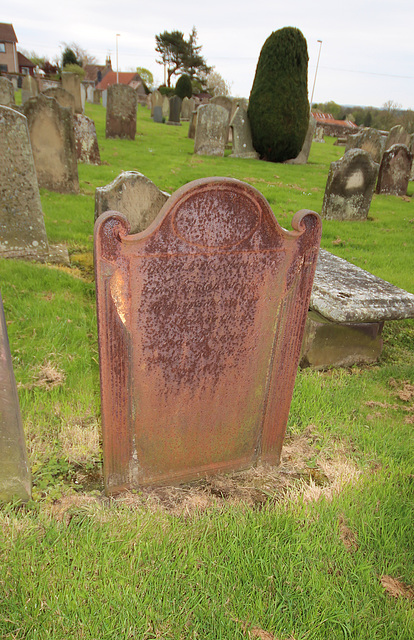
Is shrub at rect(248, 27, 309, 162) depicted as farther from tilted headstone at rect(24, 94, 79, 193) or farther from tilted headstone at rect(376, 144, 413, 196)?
tilted headstone at rect(24, 94, 79, 193)

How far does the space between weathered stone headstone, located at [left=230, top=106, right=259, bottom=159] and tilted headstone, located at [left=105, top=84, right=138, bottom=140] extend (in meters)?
3.39

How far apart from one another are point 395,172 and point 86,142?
774 cm

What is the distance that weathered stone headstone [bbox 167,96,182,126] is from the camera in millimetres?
22438

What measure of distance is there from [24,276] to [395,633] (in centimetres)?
419

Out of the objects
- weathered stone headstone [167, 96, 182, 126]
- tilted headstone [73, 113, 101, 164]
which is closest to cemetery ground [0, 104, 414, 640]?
tilted headstone [73, 113, 101, 164]

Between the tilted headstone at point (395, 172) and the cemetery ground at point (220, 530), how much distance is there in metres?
8.61

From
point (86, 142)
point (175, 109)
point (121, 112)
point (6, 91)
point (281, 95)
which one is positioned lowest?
point (86, 142)

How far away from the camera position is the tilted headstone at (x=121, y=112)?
518 inches

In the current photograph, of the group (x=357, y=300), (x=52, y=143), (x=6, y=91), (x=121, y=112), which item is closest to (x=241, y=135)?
(x=121, y=112)

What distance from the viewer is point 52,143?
710 centimetres

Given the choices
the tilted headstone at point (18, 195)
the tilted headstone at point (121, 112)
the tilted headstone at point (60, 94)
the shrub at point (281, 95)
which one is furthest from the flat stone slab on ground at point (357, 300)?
the tilted headstone at point (60, 94)

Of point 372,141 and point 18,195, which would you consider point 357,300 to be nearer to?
point 18,195

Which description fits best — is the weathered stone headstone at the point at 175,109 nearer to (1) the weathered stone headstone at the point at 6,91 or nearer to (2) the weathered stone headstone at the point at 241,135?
(2) the weathered stone headstone at the point at 241,135

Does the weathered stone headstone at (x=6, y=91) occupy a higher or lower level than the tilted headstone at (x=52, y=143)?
higher
